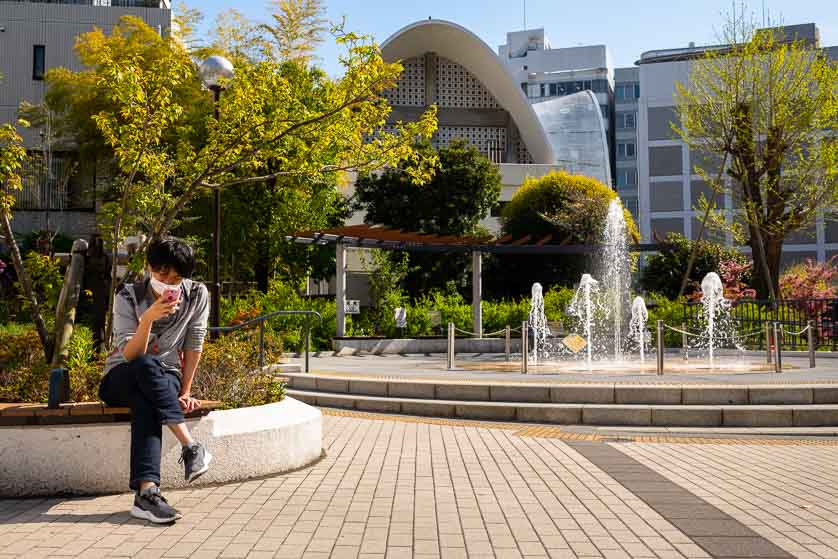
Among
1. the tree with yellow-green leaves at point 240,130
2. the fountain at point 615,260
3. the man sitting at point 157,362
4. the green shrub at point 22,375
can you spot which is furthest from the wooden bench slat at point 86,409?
the fountain at point 615,260

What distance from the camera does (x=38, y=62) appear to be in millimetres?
32344

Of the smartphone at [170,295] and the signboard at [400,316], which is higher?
the smartphone at [170,295]

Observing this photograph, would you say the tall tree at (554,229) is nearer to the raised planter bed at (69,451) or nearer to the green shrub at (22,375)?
the green shrub at (22,375)

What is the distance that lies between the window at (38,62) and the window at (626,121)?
59.7 metres

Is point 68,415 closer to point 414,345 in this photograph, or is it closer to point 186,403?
point 186,403

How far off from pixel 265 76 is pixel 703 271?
2497 cm

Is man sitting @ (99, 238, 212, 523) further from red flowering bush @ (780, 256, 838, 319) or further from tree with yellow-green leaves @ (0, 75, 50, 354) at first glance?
red flowering bush @ (780, 256, 838, 319)

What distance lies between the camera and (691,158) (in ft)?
210

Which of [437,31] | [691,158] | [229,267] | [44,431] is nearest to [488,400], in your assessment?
[44,431]

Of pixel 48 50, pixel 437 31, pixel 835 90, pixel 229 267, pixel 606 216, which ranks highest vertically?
pixel 437 31

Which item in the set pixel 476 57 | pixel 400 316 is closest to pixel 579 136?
pixel 476 57

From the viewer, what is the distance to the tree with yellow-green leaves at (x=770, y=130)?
77.9 feet

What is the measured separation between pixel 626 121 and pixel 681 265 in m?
54.6

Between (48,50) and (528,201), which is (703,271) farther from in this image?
(48,50)
